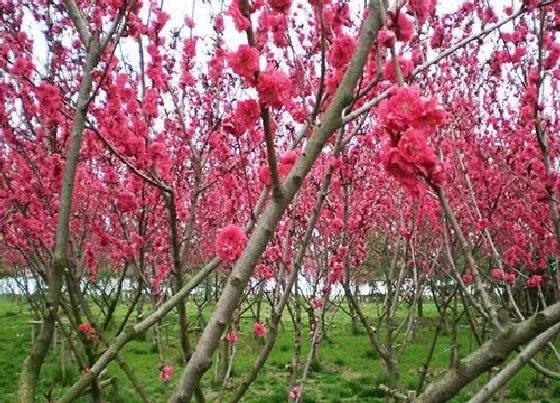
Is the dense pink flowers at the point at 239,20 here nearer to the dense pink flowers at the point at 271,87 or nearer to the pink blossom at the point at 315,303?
the dense pink flowers at the point at 271,87

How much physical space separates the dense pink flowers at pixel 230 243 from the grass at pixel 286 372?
500 cm

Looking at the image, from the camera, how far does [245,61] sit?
159 cm

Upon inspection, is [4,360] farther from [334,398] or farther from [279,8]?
[279,8]

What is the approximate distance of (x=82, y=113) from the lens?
7.31 feet

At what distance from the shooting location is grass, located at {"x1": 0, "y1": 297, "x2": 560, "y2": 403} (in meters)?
9.16

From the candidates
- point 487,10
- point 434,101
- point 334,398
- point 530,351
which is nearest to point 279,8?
point 434,101

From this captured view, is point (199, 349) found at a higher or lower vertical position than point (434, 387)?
higher

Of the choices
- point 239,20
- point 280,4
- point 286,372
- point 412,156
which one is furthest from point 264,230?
point 286,372

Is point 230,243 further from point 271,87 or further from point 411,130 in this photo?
point 411,130

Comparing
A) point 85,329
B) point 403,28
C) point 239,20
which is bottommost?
point 85,329

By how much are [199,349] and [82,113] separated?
124 centimetres

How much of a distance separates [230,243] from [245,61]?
2.43ft

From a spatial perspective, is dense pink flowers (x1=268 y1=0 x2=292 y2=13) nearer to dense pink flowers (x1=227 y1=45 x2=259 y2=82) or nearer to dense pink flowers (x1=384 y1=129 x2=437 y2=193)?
dense pink flowers (x1=227 y1=45 x2=259 y2=82)

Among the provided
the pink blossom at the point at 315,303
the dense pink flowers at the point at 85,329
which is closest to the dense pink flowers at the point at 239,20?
the dense pink flowers at the point at 85,329
